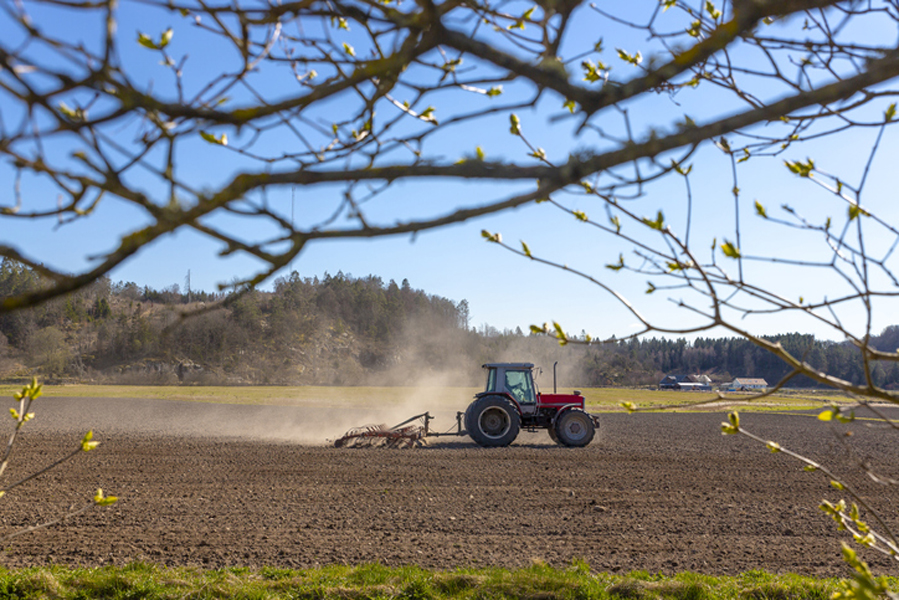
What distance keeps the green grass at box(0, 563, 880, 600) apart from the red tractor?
31.4 feet

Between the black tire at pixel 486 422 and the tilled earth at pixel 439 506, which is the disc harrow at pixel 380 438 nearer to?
the tilled earth at pixel 439 506

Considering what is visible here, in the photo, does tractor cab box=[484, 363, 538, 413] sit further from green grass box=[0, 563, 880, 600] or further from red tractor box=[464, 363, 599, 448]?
green grass box=[0, 563, 880, 600]

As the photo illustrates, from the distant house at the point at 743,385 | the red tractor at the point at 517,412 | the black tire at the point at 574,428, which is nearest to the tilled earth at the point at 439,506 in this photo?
the black tire at the point at 574,428

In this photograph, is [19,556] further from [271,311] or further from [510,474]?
[271,311]

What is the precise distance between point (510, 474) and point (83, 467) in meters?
8.43

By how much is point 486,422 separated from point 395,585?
10.3 meters

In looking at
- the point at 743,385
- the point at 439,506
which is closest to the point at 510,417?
the point at 439,506

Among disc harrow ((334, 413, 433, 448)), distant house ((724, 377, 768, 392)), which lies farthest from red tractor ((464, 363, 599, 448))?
distant house ((724, 377, 768, 392))

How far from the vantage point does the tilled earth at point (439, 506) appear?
6660 millimetres

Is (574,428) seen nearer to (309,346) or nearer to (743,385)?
(743,385)

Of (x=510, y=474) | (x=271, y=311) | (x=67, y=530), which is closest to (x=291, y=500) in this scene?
(x=67, y=530)

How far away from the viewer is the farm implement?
1554 centimetres

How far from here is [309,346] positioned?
10500cm

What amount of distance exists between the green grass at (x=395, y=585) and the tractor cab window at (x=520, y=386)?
9.83 meters
